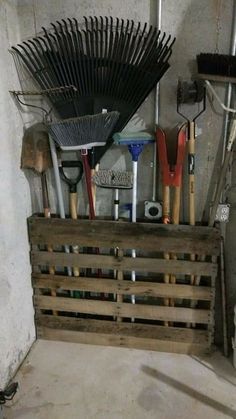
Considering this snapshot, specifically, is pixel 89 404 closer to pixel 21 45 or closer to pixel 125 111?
pixel 125 111

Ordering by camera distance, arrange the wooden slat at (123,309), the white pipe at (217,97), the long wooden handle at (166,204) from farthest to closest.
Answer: the wooden slat at (123,309), the long wooden handle at (166,204), the white pipe at (217,97)

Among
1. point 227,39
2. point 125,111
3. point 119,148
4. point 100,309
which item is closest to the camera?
point 227,39

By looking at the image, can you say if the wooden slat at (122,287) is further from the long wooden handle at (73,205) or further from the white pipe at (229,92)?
the white pipe at (229,92)

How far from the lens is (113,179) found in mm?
A: 1803

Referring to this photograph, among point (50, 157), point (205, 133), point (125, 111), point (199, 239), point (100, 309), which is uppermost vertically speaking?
point (125, 111)

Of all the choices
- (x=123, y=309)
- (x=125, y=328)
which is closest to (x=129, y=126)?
(x=123, y=309)

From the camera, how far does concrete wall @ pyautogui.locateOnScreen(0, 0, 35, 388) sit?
162 centimetres

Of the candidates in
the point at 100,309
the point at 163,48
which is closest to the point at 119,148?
the point at 163,48

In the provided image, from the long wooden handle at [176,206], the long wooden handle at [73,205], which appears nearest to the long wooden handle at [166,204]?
the long wooden handle at [176,206]

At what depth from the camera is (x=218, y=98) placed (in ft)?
5.24

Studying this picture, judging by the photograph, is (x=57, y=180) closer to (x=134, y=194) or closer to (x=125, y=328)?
(x=134, y=194)

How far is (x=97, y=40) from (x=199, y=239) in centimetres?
113

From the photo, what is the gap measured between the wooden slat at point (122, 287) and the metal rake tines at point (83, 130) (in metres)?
0.76

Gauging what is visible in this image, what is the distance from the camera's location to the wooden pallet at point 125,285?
180cm
